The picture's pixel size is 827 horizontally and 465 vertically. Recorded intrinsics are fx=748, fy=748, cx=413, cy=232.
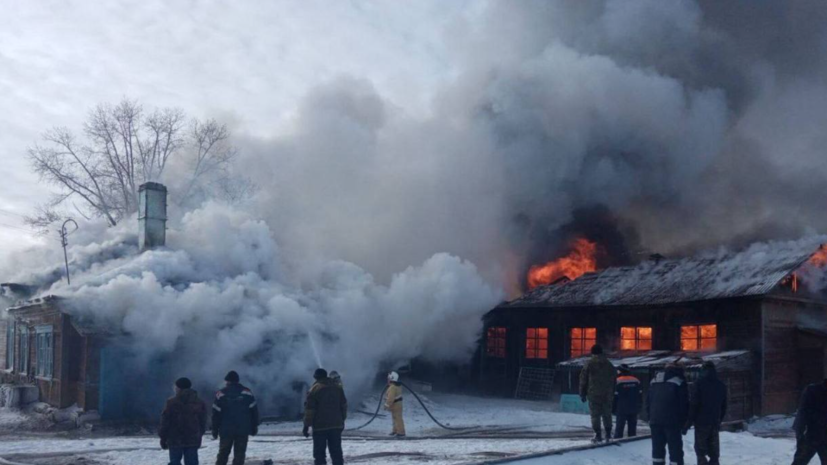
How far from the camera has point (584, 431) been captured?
17.8 m

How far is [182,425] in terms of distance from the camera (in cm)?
1009

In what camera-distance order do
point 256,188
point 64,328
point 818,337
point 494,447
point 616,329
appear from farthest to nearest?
point 256,188 < point 616,329 < point 818,337 < point 64,328 < point 494,447

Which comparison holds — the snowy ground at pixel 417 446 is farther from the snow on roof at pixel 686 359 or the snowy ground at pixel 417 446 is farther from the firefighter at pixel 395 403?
the snow on roof at pixel 686 359

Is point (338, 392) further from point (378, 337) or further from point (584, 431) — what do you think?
point (378, 337)

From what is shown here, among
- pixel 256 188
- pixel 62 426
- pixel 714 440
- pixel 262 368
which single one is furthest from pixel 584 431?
pixel 256 188

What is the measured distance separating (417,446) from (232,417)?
4958 mm

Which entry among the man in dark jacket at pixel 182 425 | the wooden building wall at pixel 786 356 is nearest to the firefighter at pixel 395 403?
the man in dark jacket at pixel 182 425

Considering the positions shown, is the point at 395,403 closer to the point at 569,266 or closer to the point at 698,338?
the point at 698,338

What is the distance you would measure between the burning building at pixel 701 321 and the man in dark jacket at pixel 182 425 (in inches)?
603

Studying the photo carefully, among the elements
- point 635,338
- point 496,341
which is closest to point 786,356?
point 635,338

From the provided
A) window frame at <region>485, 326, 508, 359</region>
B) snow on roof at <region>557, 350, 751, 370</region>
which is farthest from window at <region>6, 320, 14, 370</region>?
snow on roof at <region>557, 350, 751, 370</region>

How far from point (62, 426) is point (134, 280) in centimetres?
405

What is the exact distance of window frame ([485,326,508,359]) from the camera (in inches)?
1205

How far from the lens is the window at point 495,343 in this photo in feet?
101
